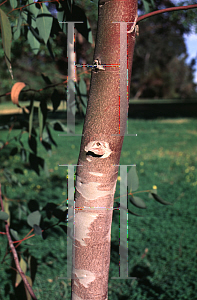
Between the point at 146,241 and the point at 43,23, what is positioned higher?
the point at 43,23

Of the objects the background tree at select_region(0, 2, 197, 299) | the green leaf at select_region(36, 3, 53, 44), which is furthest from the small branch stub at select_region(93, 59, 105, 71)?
the green leaf at select_region(36, 3, 53, 44)

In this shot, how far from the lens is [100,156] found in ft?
2.54

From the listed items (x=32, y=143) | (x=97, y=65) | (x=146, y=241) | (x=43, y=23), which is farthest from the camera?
(x=146, y=241)

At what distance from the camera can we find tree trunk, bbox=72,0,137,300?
2.46 feet

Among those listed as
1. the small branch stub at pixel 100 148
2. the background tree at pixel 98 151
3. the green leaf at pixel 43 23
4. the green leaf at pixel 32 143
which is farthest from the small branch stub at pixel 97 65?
the green leaf at pixel 32 143

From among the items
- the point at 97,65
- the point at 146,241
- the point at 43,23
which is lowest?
the point at 146,241

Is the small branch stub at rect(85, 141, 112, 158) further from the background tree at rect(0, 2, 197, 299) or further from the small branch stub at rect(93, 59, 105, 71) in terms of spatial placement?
the small branch stub at rect(93, 59, 105, 71)

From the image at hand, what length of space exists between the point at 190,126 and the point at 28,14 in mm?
10980

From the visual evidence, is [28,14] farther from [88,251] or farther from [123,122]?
[88,251]

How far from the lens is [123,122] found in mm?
774

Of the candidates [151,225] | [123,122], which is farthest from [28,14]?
[151,225]

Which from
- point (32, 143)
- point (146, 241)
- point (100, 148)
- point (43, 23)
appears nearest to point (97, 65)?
point (100, 148)

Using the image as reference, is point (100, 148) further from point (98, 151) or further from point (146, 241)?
point (146, 241)

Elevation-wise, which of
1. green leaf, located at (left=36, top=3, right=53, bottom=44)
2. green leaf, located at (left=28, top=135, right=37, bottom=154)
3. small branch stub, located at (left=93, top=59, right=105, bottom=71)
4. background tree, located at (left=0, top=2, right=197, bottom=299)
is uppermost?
green leaf, located at (left=36, top=3, right=53, bottom=44)
